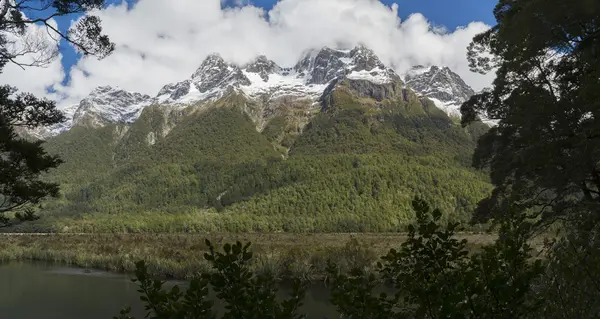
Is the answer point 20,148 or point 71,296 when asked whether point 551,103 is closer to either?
point 20,148

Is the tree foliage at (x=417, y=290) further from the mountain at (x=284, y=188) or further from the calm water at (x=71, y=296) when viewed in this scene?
the mountain at (x=284, y=188)

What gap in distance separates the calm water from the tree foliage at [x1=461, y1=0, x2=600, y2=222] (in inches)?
388

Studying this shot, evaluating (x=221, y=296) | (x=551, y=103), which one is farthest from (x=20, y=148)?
(x=551, y=103)

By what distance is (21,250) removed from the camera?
151 feet

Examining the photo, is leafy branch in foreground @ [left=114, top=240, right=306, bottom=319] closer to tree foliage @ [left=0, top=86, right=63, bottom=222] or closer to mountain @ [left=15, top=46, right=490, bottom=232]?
tree foliage @ [left=0, top=86, right=63, bottom=222]

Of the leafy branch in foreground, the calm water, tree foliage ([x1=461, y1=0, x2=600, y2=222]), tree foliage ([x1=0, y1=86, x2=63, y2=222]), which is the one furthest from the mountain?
the leafy branch in foreground

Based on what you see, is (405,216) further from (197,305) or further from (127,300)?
(197,305)

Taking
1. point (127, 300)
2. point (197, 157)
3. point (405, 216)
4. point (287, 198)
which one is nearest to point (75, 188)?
point (197, 157)

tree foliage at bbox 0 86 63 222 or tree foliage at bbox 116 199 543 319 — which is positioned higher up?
tree foliage at bbox 0 86 63 222

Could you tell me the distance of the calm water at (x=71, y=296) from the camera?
21922mm

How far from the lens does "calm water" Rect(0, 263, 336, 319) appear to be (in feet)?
71.9

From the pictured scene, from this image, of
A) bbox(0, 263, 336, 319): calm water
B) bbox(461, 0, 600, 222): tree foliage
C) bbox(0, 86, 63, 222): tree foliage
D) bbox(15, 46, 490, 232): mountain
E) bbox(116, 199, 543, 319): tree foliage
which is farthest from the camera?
bbox(15, 46, 490, 232): mountain

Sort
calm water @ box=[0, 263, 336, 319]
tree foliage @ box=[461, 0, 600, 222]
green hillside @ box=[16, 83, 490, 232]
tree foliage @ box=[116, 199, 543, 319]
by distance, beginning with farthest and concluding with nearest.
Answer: green hillside @ box=[16, 83, 490, 232] < calm water @ box=[0, 263, 336, 319] < tree foliage @ box=[461, 0, 600, 222] < tree foliage @ box=[116, 199, 543, 319]

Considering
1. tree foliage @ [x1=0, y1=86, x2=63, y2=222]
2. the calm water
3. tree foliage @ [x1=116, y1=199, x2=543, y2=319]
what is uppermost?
tree foliage @ [x1=0, y1=86, x2=63, y2=222]
